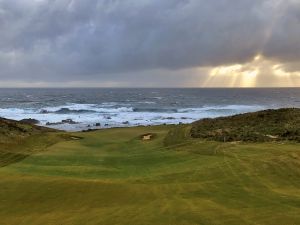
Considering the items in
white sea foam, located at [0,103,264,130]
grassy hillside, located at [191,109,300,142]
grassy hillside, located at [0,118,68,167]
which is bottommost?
white sea foam, located at [0,103,264,130]

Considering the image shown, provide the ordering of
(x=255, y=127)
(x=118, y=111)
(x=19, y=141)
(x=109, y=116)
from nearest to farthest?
(x=255, y=127) → (x=19, y=141) → (x=109, y=116) → (x=118, y=111)

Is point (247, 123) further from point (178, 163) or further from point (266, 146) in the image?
point (178, 163)

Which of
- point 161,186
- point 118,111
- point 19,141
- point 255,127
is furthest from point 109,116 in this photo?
point 161,186

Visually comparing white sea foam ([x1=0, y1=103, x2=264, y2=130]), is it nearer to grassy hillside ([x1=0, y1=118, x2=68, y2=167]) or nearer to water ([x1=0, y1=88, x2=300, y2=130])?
water ([x1=0, y1=88, x2=300, y2=130])

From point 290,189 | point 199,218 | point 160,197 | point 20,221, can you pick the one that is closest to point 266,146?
point 290,189

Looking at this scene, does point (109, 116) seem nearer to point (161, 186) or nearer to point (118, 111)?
point (118, 111)

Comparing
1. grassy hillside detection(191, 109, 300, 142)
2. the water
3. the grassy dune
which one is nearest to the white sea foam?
the water
